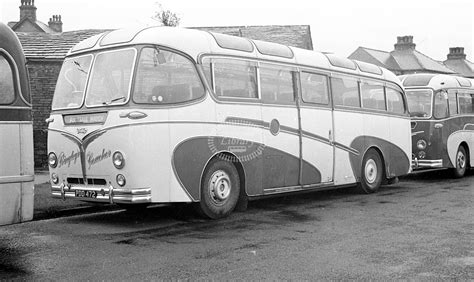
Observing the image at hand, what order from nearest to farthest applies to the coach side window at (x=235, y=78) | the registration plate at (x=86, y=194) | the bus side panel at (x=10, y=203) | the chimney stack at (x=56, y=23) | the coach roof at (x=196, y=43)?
the bus side panel at (x=10, y=203)
the registration plate at (x=86, y=194)
the coach roof at (x=196, y=43)
the coach side window at (x=235, y=78)
the chimney stack at (x=56, y=23)

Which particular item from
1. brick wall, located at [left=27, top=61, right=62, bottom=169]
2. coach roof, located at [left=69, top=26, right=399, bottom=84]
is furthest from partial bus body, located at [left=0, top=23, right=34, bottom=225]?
brick wall, located at [left=27, top=61, right=62, bottom=169]

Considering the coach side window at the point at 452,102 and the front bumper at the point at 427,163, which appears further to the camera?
the coach side window at the point at 452,102

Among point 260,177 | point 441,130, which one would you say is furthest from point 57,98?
point 441,130

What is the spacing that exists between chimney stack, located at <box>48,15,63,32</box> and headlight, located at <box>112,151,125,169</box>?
43.8 metres

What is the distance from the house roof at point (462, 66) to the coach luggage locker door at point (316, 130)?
61176 millimetres

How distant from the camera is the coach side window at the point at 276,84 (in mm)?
10250

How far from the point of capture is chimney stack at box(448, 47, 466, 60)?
70750mm

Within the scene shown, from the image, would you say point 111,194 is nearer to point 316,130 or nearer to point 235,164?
point 235,164

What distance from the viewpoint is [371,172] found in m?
13.3

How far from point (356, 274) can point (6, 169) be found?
3970 mm

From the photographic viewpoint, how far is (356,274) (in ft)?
19.1

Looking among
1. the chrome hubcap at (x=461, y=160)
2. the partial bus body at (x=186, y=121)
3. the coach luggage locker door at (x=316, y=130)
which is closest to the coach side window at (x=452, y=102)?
the chrome hubcap at (x=461, y=160)

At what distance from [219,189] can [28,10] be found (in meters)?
50.2

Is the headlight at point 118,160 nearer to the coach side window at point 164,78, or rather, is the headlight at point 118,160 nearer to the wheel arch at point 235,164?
the coach side window at point 164,78
